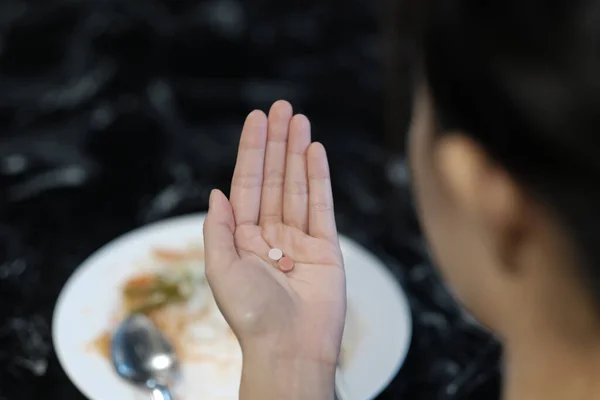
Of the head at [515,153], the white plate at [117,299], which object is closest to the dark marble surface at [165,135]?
the white plate at [117,299]

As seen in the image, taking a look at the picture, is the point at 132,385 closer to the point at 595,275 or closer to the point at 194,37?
the point at 595,275

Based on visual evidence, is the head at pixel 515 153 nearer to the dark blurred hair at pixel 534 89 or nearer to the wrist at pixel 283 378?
the dark blurred hair at pixel 534 89

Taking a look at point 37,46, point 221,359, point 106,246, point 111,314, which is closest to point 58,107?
point 37,46

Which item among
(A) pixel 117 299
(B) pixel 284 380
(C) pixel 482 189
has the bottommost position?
(A) pixel 117 299

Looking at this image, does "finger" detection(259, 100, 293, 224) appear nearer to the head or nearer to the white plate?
the white plate

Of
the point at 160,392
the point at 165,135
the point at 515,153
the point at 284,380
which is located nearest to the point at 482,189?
the point at 515,153

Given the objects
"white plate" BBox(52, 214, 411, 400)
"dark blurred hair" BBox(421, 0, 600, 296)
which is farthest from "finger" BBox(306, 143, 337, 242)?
"dark blurred hair" BBox(421, 0, 600, 296)

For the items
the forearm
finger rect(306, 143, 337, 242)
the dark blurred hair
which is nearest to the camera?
the dark blurred hair

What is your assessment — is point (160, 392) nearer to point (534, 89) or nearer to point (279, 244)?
point (279, 244)
